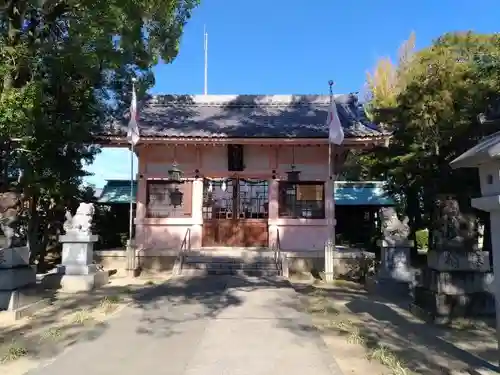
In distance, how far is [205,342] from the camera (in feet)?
19.1

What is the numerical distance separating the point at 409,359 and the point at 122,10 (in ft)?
26.5

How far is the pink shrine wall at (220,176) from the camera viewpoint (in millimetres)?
15203

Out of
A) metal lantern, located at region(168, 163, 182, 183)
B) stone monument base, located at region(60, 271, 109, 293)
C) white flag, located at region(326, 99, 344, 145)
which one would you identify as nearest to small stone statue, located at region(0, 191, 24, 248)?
stone monument base, located at region(60, 271, 109, 293)

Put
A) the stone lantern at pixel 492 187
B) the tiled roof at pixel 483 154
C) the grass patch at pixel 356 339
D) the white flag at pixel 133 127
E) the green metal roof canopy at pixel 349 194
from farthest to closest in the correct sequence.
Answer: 1. the green metal roof canopy at pixel 349 194
2. the white flag at pixel 133 127
3. the grass patch at pixel 356 339
4. the stone lantern at pixel 492 187
5. the tiled roof at pixel 483 154

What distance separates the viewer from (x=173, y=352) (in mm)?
5387

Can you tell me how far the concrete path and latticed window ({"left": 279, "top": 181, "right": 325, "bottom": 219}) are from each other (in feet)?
21.2

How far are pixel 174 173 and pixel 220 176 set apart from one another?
67.0 inches

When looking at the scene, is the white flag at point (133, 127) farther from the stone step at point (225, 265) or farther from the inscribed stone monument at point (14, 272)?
the inscribed stone monument at point (14, 272)

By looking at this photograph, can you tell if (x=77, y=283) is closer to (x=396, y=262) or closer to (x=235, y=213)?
(x=235, y=213)

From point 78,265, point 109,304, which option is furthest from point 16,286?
point 78,265

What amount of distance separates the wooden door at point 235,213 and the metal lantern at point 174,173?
1.10 meters

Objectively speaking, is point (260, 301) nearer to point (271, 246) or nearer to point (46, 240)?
point (271, 246)

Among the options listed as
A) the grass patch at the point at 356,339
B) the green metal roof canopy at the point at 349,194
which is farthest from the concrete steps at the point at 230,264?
the green metal roof canopy at the point at 349,194

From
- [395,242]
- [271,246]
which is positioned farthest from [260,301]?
[271,246]
